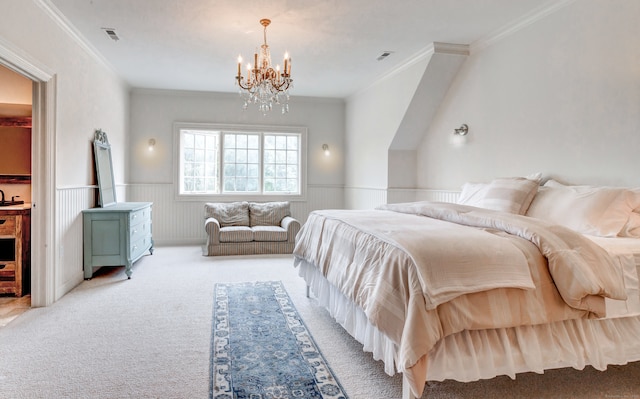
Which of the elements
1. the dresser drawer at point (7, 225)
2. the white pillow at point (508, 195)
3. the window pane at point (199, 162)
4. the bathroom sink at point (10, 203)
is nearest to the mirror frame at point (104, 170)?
the bathroom sink at point (10, 203)

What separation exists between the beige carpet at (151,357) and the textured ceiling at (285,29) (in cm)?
267

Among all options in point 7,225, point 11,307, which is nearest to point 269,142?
point 7,225

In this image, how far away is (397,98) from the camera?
5.45m

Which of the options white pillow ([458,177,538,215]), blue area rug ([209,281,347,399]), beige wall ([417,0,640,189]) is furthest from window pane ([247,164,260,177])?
white pillow ([458,177,538,215])

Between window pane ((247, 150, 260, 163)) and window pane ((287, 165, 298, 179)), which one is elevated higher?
window pane ((247, 150, 260, 163))

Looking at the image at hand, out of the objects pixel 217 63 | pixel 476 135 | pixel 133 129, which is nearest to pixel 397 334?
pixel 476 135

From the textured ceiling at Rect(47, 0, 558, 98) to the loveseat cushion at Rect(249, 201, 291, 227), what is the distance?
2.19 metres

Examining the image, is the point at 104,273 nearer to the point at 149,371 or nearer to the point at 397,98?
the point at 149,371

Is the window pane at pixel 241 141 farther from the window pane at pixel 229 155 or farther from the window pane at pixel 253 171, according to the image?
the window pane at pixel 253 171

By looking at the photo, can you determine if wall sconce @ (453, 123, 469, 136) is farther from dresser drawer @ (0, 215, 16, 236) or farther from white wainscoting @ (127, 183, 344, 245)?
dresser drawer @ (0, 215, 16, 236)

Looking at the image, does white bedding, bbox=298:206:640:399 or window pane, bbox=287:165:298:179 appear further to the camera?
window pane, bbox=287:165:298:179

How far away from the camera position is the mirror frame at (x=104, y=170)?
4.83m

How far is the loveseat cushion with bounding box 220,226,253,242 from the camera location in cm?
593

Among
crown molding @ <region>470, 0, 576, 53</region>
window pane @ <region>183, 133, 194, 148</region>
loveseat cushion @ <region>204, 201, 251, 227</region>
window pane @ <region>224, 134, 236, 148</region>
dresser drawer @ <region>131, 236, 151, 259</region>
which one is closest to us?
crown molding @ <region>470, 0, 576, 53</region>
